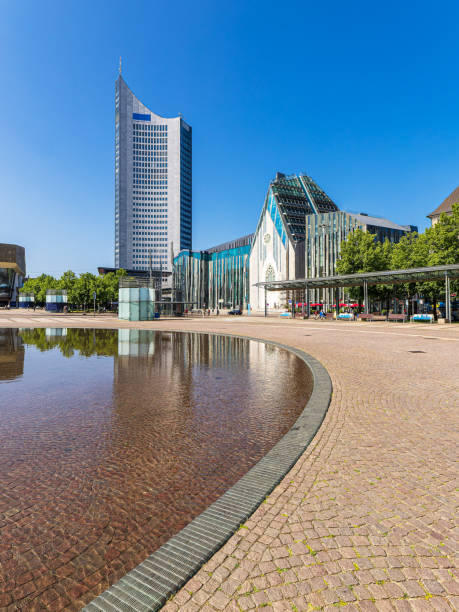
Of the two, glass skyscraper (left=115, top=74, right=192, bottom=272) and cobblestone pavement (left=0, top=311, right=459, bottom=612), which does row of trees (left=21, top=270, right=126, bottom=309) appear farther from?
glass skyscraper (left=115, top=74, right=192, bottom=272)

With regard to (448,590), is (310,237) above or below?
above

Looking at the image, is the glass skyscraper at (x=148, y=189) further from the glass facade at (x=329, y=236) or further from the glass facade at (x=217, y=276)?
the glass facade at (x=329, y=236)

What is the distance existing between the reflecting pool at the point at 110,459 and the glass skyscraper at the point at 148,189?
582 ft

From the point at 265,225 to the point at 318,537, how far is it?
106 metres

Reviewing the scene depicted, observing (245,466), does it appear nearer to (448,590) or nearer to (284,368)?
(448,590)

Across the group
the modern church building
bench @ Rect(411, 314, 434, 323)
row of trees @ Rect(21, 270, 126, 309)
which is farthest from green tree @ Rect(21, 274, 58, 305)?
bench @ Rect(411, 314, 434, 323)

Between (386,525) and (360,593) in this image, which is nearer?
(360,593)

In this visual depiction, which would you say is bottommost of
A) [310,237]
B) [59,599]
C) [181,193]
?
[59,599]

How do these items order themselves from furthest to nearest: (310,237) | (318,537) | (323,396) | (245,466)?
(310,237) → (323,396) → (245,466) → (318,537)

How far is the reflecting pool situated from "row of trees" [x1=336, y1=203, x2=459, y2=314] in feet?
112

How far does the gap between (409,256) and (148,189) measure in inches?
6613

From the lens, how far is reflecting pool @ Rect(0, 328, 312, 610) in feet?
7.83

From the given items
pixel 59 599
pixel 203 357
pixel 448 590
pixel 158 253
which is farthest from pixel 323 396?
pixel 158 253

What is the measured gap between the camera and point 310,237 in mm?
92750
